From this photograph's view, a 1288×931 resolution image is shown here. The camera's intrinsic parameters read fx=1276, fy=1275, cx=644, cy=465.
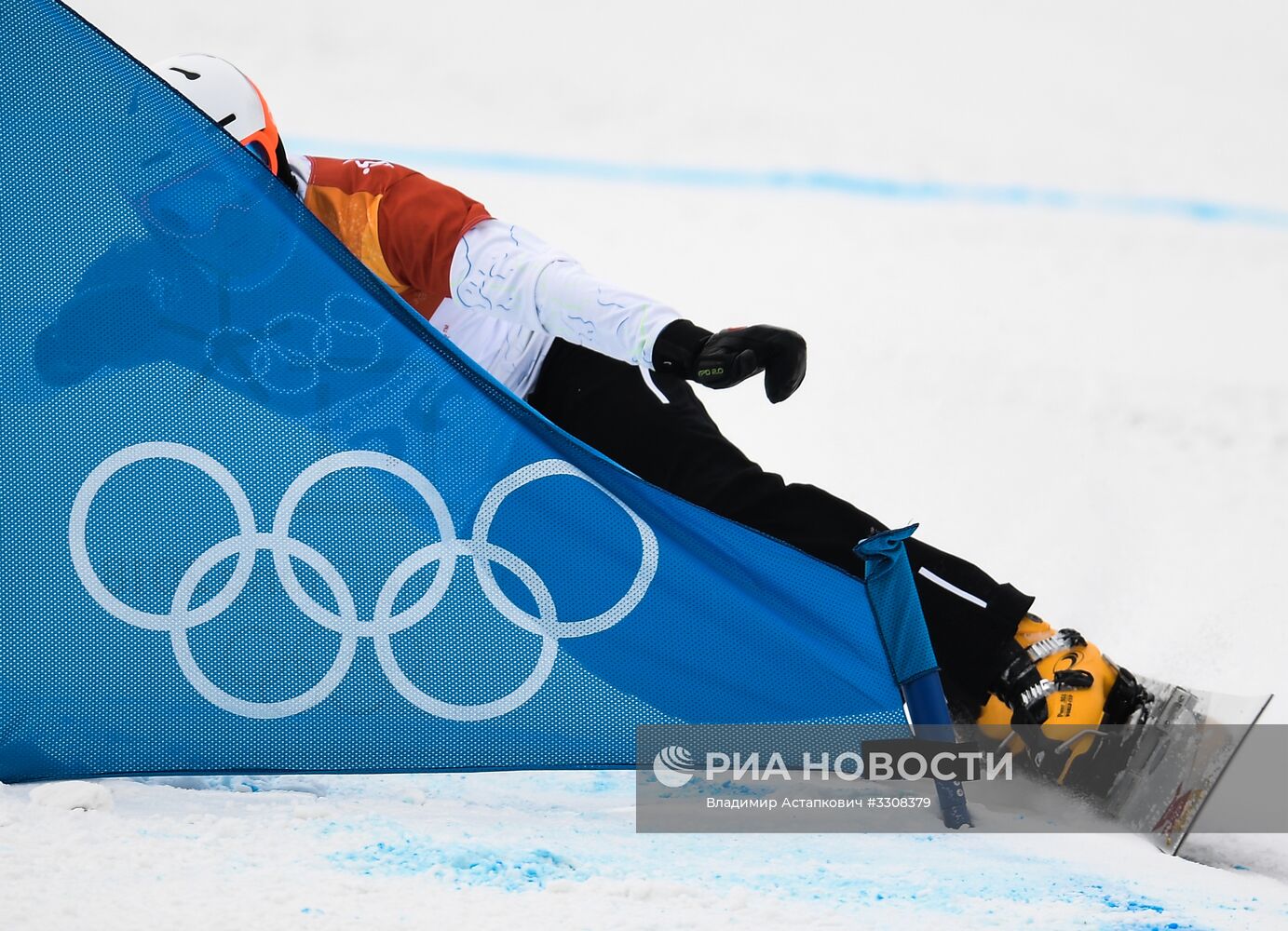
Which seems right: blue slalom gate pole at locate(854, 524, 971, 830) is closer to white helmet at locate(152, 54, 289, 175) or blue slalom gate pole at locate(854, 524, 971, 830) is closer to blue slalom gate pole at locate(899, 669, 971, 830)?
blue slalom gate pole at locate(899, 669, 971, 830)

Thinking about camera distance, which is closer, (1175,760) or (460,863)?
(460,863)

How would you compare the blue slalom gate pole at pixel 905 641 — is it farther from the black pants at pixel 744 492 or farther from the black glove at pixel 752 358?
the black glove at pixel 752 358

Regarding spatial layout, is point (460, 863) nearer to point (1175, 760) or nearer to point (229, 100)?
point (1175, 760)

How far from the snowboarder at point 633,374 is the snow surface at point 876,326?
23cm

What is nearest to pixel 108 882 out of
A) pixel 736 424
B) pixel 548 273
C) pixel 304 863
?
pixel 304 863

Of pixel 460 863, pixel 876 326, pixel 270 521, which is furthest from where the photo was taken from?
pixel 876 326

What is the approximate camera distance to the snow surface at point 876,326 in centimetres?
108

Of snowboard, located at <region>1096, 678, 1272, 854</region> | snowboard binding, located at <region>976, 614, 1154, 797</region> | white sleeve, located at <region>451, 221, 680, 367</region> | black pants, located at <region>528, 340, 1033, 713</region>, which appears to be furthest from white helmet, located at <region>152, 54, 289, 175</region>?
snowboard, located at <region>1096, 678, 1272, 854</region>

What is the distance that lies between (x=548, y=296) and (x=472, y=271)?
10 cm

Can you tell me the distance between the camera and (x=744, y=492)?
1.58 metres

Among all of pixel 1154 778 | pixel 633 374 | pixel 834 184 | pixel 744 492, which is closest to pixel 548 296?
pixel 633 374

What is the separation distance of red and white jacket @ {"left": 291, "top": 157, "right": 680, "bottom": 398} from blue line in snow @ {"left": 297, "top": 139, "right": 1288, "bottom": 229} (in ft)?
8.02

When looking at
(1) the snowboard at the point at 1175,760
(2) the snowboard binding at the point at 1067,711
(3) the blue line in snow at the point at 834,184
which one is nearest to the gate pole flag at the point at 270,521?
(2) the snowboard binding at the point at 1067,711

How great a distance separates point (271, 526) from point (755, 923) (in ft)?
2.06
